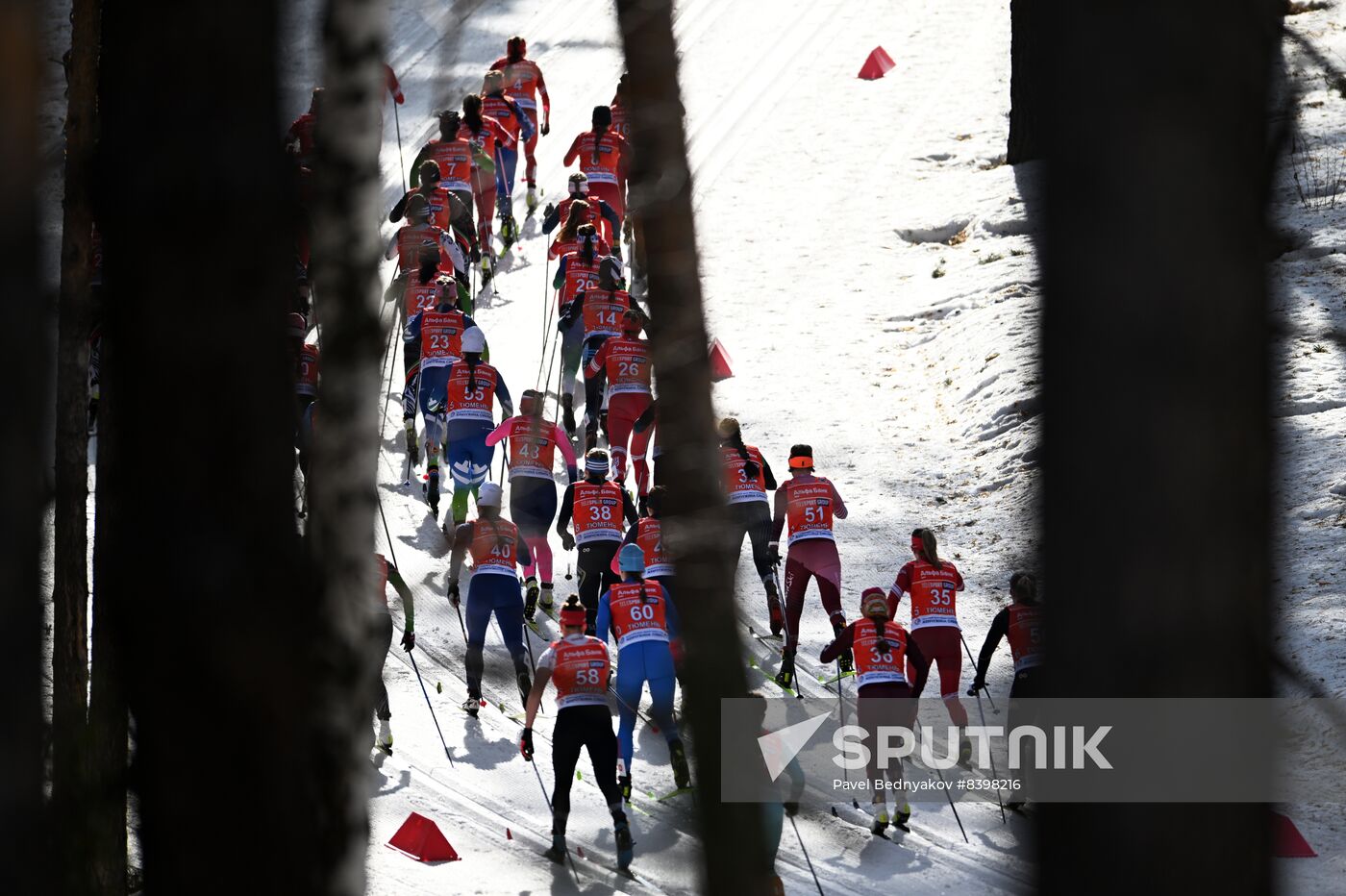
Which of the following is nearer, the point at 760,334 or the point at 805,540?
the point at 805,540

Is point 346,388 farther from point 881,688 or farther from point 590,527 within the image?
point 590,527

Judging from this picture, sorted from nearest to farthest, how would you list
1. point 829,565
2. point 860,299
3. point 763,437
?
point 829,565 → point 763,437 → point 860,299

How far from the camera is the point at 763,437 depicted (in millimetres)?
17906

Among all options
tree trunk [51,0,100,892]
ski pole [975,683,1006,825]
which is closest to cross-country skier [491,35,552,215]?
ski pole [975,683,1006,825]

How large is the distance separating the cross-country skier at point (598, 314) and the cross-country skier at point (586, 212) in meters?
1.26

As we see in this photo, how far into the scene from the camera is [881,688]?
10.9 meters

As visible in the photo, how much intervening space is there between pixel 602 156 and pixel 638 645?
939cm

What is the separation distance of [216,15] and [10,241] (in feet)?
2.38

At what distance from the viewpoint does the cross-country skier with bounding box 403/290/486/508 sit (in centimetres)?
1458

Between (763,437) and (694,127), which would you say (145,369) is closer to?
(763,437)

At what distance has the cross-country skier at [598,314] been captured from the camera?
15234 millimetres

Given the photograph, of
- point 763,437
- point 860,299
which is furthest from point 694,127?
point 763,437

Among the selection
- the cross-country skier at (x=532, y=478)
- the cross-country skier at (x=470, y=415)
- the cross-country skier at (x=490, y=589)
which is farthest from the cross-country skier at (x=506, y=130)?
the cross-country skier at (x=490, y=589)

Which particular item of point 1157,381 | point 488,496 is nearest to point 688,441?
point 1157,381
